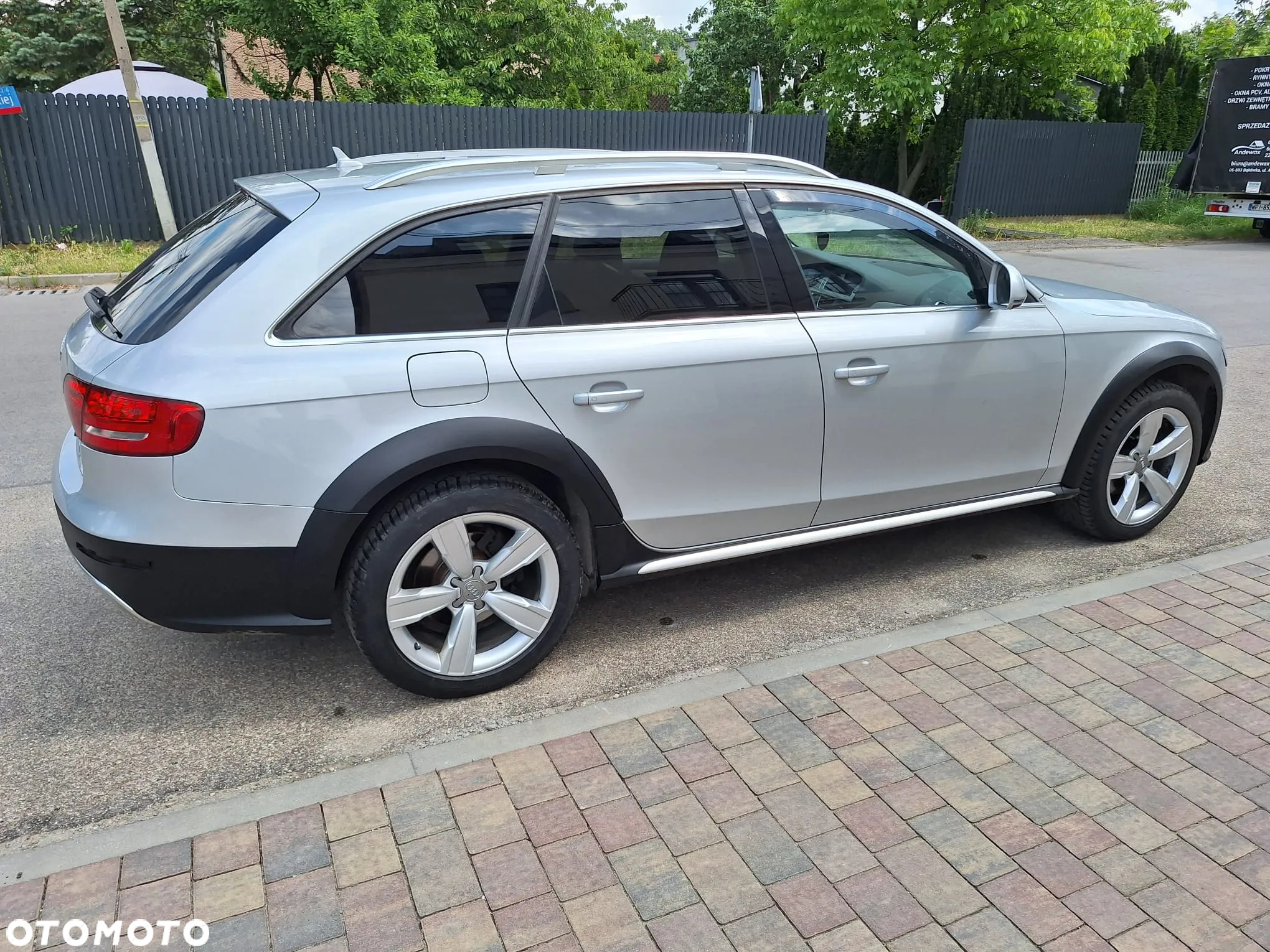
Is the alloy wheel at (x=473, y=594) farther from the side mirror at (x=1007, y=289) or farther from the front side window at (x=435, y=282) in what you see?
the side mirror at (x=1007, y=289)

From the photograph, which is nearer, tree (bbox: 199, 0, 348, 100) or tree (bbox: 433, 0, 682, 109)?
tree (bbox: 199, 0, 348, 100)

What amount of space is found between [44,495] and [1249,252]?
1901cm

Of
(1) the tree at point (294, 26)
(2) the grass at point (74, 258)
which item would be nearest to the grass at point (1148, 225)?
(1) the tree at point (294, 26)

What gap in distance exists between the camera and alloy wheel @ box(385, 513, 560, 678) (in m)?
2.97

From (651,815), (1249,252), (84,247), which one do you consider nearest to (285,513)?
(651,815)

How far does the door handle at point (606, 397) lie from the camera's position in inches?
121

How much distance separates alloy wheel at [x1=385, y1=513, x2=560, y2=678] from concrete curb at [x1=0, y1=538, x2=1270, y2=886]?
0.27 m

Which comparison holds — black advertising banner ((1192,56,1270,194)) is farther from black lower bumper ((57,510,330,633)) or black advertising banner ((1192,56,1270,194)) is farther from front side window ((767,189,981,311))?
black lower bumper ((57,510,330,633))

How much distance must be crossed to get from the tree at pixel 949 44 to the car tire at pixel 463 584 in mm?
20143

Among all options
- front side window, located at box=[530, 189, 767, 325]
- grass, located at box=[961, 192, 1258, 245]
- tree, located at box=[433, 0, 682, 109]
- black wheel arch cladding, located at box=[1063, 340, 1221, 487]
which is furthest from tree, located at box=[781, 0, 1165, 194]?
front side window, located at box=[530, 189, 767, 325]

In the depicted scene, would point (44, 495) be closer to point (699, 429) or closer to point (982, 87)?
point (699, 429)

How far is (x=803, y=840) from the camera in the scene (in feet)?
8.31

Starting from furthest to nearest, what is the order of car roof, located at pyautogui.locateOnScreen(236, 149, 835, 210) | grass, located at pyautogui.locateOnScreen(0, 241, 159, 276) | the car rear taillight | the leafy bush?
1. the leafy bush
2. grass, located at pyautogui.locateOnScreen(0, 241, 159, 276)
3. car roof, located at pyautogui.locateOnScreen(236, 149, 835, 210)
4. the car rear taillight

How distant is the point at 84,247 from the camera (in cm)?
1342
